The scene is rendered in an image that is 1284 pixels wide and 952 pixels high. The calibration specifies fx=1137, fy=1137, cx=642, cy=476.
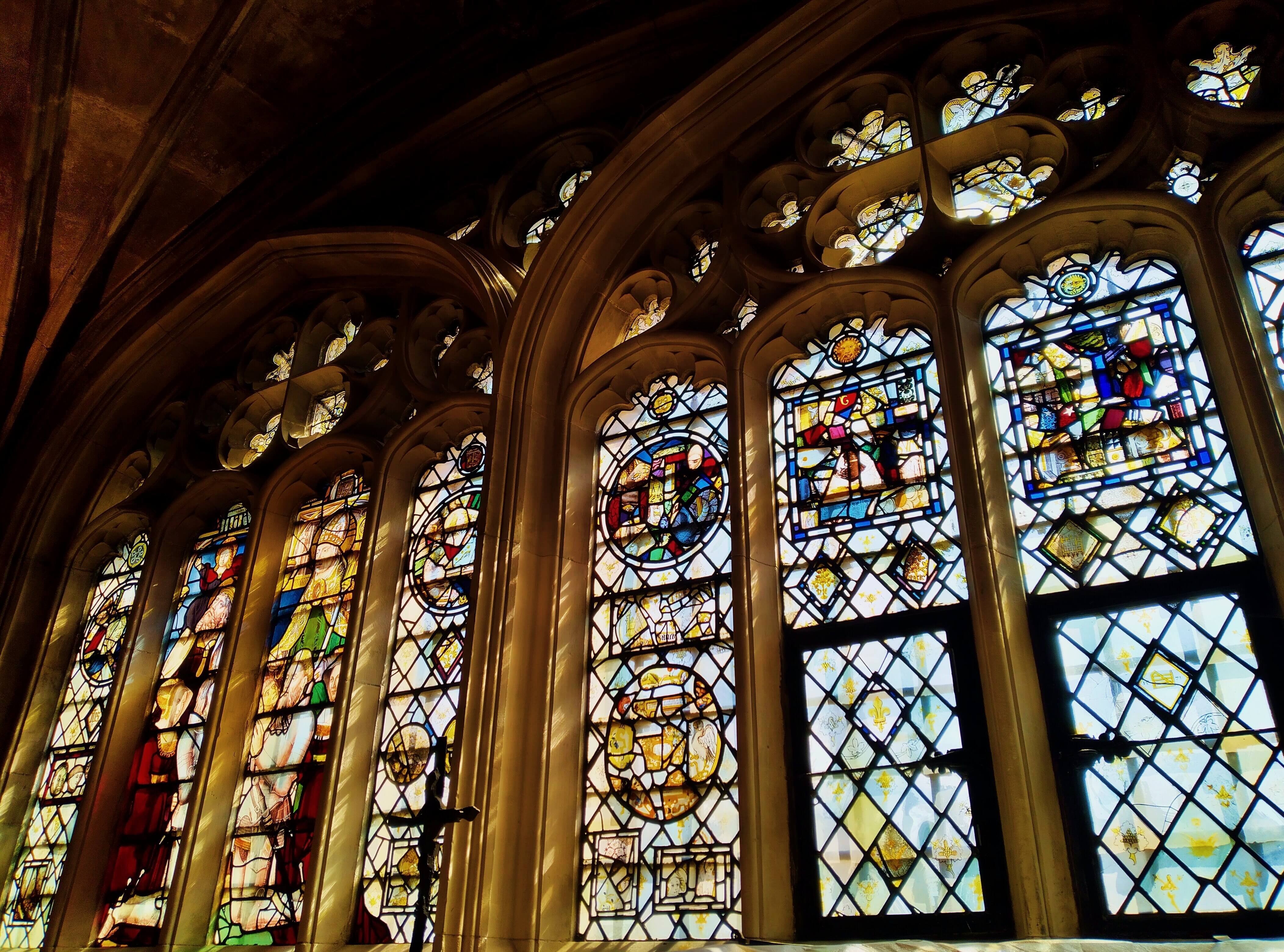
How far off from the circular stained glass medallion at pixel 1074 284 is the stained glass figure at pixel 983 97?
3.02 ft

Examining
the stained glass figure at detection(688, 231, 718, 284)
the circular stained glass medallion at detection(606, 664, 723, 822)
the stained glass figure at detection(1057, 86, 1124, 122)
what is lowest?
the circular stained glass medallion at detection(606, 664, 723, 822)

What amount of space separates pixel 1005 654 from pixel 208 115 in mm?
5737

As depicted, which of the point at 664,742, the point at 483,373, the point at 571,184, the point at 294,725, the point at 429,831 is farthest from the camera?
the point at 571,184

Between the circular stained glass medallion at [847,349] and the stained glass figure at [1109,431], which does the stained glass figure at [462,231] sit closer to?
the circular stained glass medallion at [847,349]

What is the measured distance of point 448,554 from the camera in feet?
17.5

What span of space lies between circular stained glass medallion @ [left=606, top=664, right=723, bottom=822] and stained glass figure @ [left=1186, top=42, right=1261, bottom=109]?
3025 millimetres

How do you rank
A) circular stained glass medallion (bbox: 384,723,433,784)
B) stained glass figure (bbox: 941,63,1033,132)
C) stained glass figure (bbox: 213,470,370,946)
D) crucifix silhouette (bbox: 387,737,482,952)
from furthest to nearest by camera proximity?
stained glass figure (bbox: 941,63,1033,132)
stained glass figure (bbox: 213,470,370,946)
circular stained glass medallion (bbox: 384,723,433,784)
crucifix silhouette (bbox: 387,737,482,952)

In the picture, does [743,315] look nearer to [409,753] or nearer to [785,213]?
[785,213]

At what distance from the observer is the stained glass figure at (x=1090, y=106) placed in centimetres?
477

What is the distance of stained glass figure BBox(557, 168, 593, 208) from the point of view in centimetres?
618

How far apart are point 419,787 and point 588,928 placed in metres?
1.05

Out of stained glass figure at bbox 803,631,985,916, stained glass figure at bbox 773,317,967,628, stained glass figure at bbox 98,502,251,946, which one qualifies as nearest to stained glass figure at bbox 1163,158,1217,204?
→ stained glass figure at bbox 773,317,967,628

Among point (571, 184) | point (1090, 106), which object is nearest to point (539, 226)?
point (571, 184)

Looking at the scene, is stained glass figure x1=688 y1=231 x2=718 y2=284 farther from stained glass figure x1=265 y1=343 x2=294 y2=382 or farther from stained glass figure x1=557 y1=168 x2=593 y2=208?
stained glass figure x1=265 y1=343 x2=294 y2=382
